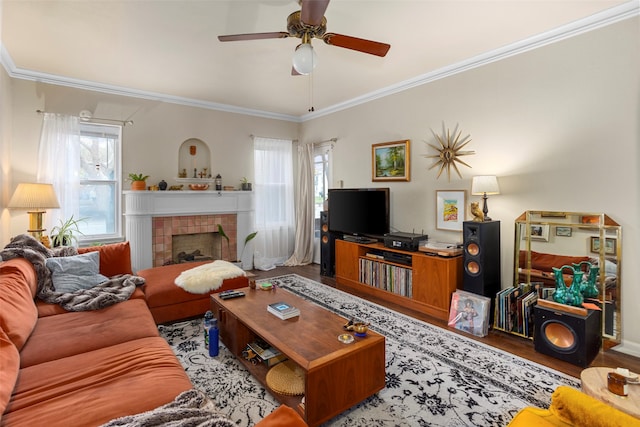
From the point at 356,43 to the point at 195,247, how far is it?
401 cm

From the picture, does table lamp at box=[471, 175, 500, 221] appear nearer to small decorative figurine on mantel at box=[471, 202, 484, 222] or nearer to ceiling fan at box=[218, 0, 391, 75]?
small decorative figurine on mantel at box=[471, 202, 484, 222]

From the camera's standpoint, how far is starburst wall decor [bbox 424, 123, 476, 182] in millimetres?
3583

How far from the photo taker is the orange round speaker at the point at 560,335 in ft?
7.79

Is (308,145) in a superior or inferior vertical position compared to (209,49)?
inferior

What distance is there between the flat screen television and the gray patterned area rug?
1553 millimetres

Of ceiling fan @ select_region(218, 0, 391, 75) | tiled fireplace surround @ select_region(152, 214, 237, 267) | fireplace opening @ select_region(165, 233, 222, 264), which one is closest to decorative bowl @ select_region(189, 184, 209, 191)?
tiled fireplace surround @ select_region(152, 214, 237, 267)

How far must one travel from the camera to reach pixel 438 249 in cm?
338

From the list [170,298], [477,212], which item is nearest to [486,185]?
[477,212]

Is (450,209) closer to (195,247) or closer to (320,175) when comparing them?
(320,175)

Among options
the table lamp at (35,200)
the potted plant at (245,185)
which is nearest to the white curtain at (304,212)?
the potted plant at (245,185)

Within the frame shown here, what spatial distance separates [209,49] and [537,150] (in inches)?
131

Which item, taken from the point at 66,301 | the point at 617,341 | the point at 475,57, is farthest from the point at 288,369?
the point at 475,57

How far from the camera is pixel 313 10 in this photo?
1.85 metres

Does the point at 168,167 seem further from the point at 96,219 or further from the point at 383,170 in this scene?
the point at 383,170
